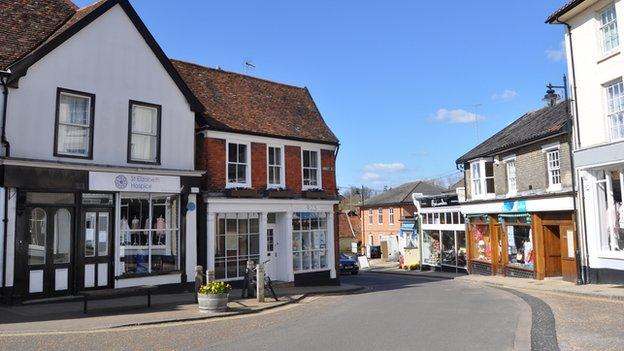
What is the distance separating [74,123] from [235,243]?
23.4 ft

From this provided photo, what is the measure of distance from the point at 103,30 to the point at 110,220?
18.5ft

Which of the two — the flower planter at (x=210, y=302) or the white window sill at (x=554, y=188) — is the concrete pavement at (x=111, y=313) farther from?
the white window sill at (x=554, y=188)

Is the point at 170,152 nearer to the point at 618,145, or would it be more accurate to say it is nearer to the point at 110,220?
the point at 110,220

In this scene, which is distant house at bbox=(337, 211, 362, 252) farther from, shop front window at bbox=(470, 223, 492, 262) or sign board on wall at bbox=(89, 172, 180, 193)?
sign board on wall at bbox=(89, 172, 180, 193)

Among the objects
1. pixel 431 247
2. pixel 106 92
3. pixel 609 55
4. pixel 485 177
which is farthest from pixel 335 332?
pixel 431 247

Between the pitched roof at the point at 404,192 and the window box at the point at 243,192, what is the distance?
33.6m

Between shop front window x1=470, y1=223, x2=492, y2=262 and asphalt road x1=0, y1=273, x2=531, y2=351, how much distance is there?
13.5 m

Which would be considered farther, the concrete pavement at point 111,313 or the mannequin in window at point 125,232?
the mannequin in window at point 125,232

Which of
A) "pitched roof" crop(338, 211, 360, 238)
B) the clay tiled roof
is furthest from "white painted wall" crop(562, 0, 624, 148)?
"pitched roof" crop(338, 211, 360, 238)

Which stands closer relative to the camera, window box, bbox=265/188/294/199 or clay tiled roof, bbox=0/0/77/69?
clay tiled roof, bbox=0/0/77/69

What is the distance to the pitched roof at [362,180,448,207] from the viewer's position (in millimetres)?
53031

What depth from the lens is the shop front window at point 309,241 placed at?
22.2 m

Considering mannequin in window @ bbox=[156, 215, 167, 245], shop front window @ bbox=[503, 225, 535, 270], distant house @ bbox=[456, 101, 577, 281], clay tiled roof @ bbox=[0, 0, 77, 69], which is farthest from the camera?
shop front window @ bbox=[503, 225, 535, 270]

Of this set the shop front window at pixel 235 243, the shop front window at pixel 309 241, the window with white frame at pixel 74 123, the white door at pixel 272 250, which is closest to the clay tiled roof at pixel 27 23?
the window with white frame at pixel 74 123
